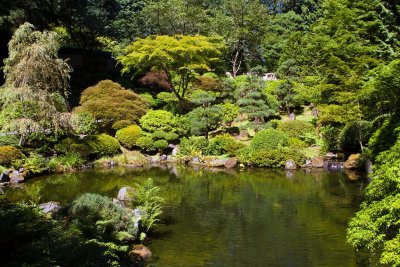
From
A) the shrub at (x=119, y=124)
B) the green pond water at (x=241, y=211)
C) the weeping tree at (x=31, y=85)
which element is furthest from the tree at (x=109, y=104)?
the green pond water at (x=241, y=211)

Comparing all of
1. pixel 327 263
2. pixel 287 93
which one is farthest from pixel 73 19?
pixel 327 263

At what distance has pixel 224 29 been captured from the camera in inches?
1521

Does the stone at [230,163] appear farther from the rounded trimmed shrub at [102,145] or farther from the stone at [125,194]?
the stone at [125,194]

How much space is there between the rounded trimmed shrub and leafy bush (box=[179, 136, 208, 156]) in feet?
13.4

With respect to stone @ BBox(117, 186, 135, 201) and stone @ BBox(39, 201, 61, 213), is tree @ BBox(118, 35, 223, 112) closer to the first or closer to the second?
stone @ BBox(117, 186, 135, 201)

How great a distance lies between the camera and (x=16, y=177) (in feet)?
61.3

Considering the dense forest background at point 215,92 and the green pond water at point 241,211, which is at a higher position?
the dense forest background at point 215,92

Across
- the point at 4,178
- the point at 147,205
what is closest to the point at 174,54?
the point at 4,178

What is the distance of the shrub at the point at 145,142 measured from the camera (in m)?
25.0

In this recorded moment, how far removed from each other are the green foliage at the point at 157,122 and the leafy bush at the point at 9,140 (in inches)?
307

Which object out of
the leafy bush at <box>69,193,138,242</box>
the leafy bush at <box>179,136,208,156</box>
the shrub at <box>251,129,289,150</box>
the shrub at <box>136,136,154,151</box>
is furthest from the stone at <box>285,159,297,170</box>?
the leafy bush at <box>69,193,138,242</box>

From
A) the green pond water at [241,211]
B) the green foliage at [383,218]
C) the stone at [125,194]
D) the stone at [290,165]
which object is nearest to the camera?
the green foliage at [383,218]

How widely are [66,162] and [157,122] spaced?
262 inches

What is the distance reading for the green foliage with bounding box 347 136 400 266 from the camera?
6957 mm
